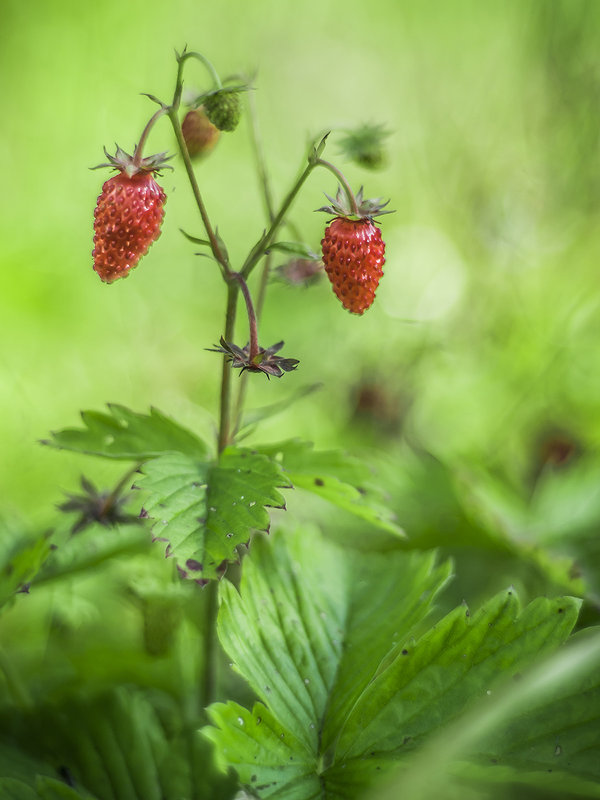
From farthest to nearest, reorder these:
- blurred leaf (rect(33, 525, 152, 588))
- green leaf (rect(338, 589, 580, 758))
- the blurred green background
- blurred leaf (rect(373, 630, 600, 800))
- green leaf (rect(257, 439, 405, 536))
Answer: the blurred green background < blurred leaf (rect(33, 525, 152, 588)) < green leaf (rect(257, 439, 405, 536)) < green leaf (rect(338, 589, 580, 758)) < blurred leaf (rect(373, 630, 600, 800))

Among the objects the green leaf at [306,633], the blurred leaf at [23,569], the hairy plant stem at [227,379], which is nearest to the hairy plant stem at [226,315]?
the hairy plant stem at [227,379]

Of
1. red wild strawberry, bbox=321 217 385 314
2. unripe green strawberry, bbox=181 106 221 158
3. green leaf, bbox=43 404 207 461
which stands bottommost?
green leaf, bbox=43 404 207 461

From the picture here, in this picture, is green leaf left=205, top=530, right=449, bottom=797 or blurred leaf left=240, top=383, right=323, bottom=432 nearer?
green leaf left=205, top=530, right=449, bottom=797

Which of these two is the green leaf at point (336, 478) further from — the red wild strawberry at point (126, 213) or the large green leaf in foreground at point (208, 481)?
the red wild strawberry at point (126, 213)

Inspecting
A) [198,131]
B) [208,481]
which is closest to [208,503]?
[208,481]

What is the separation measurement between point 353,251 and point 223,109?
239 millimetres

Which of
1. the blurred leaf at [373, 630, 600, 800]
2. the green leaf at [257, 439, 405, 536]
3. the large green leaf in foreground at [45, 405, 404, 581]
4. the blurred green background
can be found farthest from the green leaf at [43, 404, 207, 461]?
the blurred leaf at [373, 630, 600, 800]

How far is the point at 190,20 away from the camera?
10.7 ft

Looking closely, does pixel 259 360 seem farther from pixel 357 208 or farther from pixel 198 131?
pixel 198 131

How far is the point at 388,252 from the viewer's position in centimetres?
267

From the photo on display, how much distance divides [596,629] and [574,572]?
0.40 meters

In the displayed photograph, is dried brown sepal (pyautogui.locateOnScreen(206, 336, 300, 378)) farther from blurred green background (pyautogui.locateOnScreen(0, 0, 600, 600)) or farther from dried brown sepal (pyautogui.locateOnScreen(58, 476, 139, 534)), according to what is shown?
blurred green background (pyautogui.locateOnScreen(0, 0, 600, 600))

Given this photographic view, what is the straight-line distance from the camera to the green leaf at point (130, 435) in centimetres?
92

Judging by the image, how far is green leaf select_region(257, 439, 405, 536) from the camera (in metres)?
0.89
